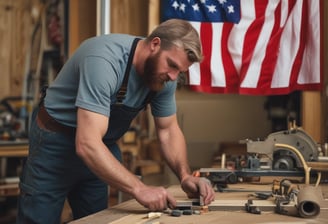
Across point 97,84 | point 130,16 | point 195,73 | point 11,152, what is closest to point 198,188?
point 97,84

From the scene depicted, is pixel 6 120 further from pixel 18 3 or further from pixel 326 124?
pixel 326 124

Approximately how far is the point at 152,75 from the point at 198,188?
0.45 m

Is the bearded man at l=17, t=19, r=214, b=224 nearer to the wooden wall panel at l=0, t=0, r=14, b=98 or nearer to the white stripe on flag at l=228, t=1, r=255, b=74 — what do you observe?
the white stripe on flag at l=228, t=1, r=255, b=74

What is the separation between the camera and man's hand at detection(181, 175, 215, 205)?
199 cm

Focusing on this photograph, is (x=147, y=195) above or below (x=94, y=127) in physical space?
below

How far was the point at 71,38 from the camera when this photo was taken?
161 inches

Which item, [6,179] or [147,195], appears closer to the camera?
[147,195]

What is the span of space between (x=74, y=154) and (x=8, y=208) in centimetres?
221

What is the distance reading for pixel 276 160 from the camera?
2.47 meters

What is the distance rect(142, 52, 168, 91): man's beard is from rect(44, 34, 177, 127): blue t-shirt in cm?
4

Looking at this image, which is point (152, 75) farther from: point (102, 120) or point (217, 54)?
point (217, 54)

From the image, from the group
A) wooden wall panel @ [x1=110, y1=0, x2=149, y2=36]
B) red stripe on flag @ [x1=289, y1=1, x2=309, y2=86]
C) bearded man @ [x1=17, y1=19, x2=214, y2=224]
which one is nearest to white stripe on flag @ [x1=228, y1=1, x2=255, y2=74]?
red stripe on flag @ [x1=289, y1=1, x2=309, y2=86]

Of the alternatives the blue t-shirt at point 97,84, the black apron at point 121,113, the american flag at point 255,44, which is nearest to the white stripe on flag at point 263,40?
the american flag at point 255,44

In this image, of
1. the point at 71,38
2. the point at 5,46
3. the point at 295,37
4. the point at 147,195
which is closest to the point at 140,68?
the point at 147,195
